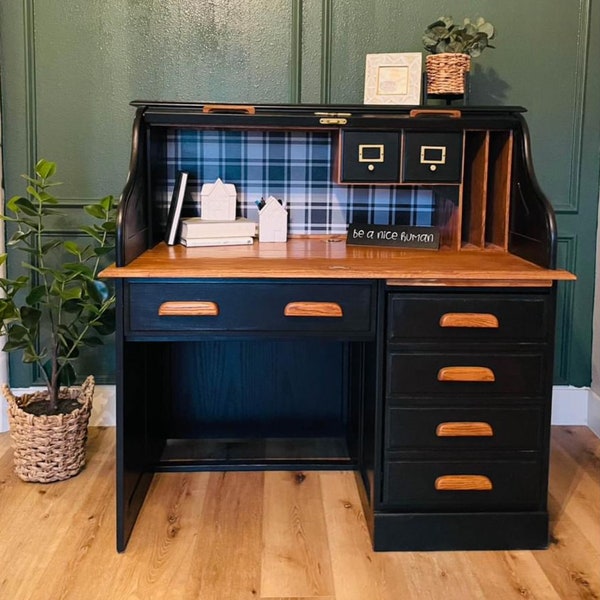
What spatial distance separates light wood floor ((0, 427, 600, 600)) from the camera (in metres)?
1.91

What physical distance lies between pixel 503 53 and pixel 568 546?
5.70ft

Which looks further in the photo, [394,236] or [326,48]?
[326,48]

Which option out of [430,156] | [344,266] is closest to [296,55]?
[430,156]

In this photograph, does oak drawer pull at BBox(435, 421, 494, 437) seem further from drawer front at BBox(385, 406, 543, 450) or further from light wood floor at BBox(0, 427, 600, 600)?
light wood floor at BBox(0, 427, 600, 600)

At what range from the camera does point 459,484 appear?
6.91ft

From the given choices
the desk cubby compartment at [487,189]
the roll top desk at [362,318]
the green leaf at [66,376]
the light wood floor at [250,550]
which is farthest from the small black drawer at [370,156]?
the green leaf at [66,376]

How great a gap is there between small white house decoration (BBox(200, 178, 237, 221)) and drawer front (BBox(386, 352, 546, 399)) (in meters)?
0.92

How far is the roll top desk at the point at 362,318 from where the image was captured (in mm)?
2025

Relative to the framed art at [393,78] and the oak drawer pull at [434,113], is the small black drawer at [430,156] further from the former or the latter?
the framed art at [393,78]

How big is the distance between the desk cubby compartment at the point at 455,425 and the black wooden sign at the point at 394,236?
62cm

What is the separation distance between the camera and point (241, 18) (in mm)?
2711

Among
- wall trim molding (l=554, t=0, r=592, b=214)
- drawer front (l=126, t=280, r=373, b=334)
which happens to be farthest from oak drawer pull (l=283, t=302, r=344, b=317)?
wall trim molding (l=554, t=0, r=592, b=214)

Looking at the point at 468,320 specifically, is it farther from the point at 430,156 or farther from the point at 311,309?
the point at 430,156

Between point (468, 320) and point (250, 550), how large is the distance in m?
0.88
